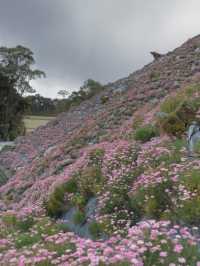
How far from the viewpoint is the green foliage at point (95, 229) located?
8098mm

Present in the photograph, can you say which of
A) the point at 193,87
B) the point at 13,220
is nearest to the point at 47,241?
the point at 13,220

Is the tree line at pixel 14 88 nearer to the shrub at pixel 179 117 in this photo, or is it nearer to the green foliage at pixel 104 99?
the green foliage at pixel 104 99

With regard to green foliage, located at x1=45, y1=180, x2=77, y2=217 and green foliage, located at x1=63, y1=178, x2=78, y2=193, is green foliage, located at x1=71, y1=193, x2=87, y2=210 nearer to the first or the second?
green foliage, located at x1=45, y1=180, x2=77, y2=217

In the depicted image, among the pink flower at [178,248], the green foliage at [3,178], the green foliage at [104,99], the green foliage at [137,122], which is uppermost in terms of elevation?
the green foliage at [104,99]

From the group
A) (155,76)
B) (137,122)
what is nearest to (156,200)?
(137,122)

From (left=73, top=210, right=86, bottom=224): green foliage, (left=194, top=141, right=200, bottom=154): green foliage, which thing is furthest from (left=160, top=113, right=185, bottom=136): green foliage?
(left=73, top=210, right=86, bottom=224): green foliage

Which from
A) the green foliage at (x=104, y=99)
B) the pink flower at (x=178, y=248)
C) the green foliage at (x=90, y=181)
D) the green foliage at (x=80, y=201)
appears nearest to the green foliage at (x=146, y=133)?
the green foliage at (x=90, y=181)

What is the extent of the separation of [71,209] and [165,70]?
1561 cm

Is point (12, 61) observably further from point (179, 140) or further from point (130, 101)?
point (179, 140)

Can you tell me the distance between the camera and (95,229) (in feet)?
27.2

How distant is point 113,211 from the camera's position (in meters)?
8.48

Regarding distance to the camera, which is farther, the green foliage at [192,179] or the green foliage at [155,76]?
the green foliage at [155,76]

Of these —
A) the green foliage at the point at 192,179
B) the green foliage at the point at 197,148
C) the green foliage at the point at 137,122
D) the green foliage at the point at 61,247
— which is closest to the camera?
the green foliage at the point at 61,247

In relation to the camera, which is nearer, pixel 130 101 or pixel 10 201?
pixel 10 201
